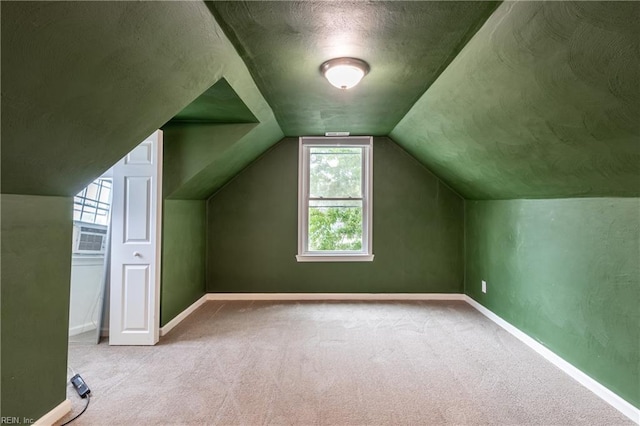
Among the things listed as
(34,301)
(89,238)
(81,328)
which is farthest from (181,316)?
(34,301)

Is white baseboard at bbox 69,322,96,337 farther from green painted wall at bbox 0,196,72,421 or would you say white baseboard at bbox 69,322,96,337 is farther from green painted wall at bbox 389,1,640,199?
green painted wall at bbox 389,1,640,199

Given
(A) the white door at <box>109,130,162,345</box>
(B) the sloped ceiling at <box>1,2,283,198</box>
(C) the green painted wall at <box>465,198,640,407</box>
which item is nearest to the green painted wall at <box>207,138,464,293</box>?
(C) the green painted wall at <box>465,198,640,407</box>

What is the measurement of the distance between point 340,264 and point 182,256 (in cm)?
200

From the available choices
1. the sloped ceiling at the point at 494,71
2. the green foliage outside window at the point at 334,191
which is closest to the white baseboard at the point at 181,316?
the green foliage outside window at the point at 334,191

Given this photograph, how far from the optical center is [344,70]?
6.58ft

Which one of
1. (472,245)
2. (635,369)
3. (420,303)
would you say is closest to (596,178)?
(635,369)

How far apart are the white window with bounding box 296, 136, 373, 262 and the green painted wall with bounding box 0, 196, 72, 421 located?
2.80m

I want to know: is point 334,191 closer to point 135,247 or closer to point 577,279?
point 135,247

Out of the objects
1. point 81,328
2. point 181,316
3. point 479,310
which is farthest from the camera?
point 479,310

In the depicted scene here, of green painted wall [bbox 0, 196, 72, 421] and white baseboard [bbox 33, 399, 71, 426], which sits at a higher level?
green painted wall [bbox 0, 196, 72, 421]

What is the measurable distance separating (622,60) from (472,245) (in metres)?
3.17

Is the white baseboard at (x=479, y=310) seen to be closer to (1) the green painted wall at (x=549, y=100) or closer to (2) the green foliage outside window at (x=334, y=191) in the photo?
(2) the green foliage outside window at (x=334, y=191)

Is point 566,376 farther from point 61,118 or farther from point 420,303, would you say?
point 61,118

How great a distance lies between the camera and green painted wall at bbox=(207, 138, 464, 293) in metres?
4.37
